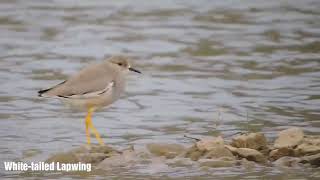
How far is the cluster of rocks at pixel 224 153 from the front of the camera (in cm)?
811

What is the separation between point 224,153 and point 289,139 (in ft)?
2.08

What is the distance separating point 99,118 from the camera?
10398 millimetres

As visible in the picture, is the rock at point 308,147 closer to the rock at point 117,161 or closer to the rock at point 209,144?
the rock at point 209,144

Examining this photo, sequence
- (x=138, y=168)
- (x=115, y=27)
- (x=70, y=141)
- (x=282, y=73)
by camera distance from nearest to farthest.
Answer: (x=138, y=168) → (x=70, y=141) → (x=282, y=73) → (x=115, y=27)

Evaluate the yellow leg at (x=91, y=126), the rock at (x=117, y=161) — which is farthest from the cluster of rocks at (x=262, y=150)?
the yellow leg at (x=91, y=126)

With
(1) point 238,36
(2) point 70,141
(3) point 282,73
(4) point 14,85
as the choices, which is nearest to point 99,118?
(2) point 70,141

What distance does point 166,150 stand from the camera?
8.54m

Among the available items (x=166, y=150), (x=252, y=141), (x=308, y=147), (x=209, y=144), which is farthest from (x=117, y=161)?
(x=308, y=147)

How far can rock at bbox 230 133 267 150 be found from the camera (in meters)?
8.38

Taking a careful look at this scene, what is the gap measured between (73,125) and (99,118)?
41cm

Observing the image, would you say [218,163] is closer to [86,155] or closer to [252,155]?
[252,155]

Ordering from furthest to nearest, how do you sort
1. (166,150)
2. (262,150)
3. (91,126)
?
(91,126), (166,150), (262,150)

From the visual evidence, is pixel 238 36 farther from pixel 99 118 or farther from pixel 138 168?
pixel 138 168

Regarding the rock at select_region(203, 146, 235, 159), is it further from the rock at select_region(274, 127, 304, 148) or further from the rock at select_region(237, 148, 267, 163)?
the rock at select_region(274, 127, 304, 148)
